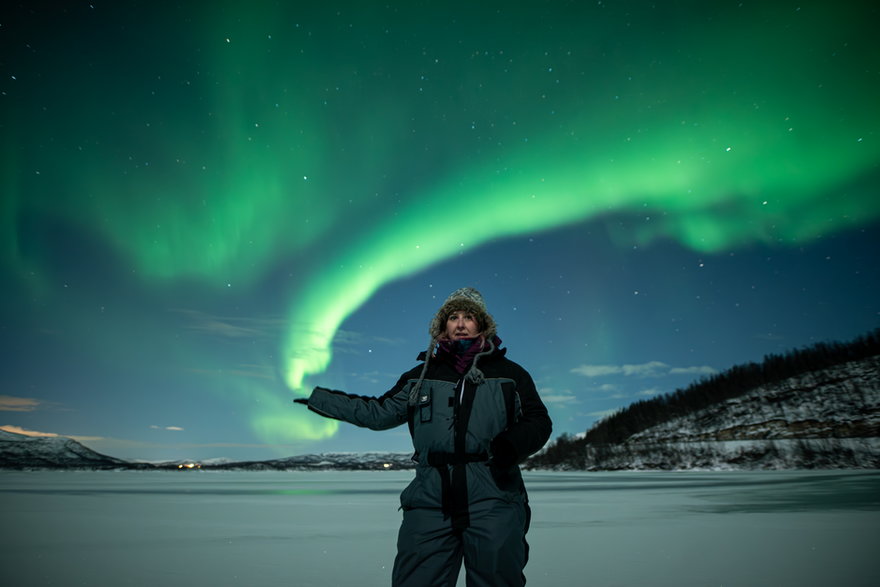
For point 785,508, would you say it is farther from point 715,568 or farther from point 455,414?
point 455,414

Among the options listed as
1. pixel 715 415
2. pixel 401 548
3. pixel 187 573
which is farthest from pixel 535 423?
pixel 715 415

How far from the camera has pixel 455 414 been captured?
8.85 feet

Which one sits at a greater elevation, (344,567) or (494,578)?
(494,578)

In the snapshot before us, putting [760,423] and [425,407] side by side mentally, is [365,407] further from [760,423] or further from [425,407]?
[760,423]

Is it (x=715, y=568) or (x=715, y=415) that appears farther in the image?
(x=715, y=415)

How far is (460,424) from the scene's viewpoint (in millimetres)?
2664

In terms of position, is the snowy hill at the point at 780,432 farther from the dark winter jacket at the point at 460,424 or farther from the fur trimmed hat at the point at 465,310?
the dark winter jacket at the point at 460,424

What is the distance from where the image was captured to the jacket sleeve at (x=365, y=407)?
290 centimetres

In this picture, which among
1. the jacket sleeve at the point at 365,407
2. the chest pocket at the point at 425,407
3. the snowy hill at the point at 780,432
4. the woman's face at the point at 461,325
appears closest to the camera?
the chest pocket at the point at 425,407

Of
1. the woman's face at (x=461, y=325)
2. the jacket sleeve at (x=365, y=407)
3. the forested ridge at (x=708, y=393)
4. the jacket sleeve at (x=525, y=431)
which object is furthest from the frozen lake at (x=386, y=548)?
the forested ridge at (x=708, y=393)

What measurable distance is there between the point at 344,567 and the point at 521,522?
11.3 feet

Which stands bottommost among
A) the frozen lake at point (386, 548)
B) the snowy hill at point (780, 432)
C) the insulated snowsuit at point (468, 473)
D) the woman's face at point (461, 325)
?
the frozen lake at point (386, 548)

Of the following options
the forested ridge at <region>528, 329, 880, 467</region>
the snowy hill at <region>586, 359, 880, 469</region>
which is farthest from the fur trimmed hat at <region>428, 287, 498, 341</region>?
the forested ridge at <region>528, 329, 880, 467</region>

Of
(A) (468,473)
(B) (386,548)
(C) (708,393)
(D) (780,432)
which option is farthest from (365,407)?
(C) (708,393)
